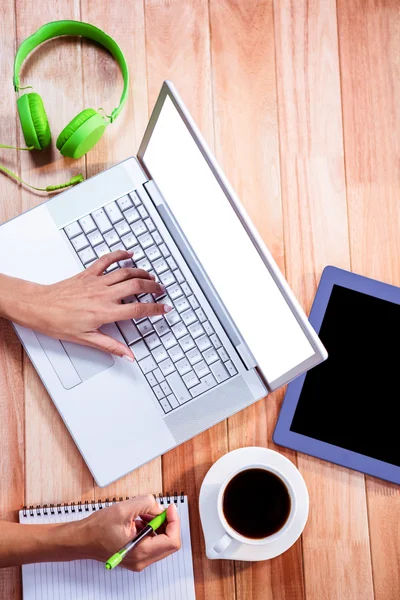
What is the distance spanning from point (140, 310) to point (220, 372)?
153 millimetres

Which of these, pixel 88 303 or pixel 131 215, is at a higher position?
pixel 131 215

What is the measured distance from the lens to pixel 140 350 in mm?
950

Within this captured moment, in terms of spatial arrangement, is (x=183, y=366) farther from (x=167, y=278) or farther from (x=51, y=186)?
(x=51, y=186)

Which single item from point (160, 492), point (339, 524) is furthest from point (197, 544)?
point (339, 524)

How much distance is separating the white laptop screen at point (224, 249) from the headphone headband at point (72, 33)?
0.15 m

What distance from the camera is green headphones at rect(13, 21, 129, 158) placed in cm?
97

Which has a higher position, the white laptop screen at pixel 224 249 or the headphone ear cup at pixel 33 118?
the headphone ear cup at pixel 33 118

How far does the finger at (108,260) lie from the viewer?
37.0 inches

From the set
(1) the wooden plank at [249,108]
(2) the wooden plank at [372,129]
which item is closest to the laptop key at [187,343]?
(1) the wooden plank at [249,108]

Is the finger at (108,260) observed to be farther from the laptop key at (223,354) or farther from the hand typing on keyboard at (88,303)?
the laptop key at (223,354)

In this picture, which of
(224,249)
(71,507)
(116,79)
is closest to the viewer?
(224,249)

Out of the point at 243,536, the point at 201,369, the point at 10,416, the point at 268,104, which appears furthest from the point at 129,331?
the point at 268,104

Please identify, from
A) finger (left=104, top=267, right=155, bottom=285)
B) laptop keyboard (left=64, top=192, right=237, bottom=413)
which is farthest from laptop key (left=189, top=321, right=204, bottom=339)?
finger (left=104, top=267, right=155, bottom=285)

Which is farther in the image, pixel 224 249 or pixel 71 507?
pixel 71 507
